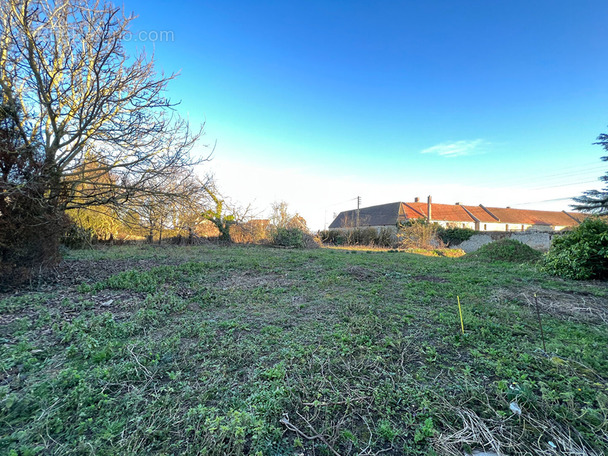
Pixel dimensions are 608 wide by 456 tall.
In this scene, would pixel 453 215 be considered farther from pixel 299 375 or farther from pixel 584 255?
pixel 299 375

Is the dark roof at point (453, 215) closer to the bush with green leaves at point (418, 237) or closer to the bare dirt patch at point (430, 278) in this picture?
the bush with green leaves at point (418, 237)

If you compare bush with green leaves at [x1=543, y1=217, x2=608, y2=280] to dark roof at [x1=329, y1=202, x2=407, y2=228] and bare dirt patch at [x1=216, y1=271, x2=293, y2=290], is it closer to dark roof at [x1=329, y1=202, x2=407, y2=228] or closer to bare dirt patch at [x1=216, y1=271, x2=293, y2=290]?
bare dirt patch at [x1=216, y1=271, x2=293, y2=290]

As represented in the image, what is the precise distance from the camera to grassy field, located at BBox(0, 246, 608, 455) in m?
1.55

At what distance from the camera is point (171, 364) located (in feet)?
7.55

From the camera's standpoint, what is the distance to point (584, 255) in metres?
5.82

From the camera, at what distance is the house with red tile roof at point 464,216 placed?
Result: 29891 millimetres

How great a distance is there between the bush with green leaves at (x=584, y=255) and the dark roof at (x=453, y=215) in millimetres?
21765

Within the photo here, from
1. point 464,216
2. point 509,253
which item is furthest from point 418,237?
point 464,216

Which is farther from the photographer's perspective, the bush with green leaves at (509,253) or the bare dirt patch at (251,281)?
the bush with green leaves at (509,253)

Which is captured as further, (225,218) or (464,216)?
(464,216)

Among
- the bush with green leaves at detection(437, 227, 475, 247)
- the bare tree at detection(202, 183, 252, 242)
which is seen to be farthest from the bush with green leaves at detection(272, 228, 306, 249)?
the bush with green leaves at detection(437, 227, 475, 247)

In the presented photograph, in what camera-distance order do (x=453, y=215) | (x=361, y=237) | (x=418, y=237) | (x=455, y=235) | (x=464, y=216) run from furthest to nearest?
1. (x=464, y=216)
2. (x=453, y=215)
3. (x=455, y=235)
4. (x=361, y=237)
5. (x=418, y=237)

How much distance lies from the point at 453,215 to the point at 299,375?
111 ft

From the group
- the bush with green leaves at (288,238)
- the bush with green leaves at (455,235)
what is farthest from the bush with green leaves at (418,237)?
the bush with green leaves at (288,238)
